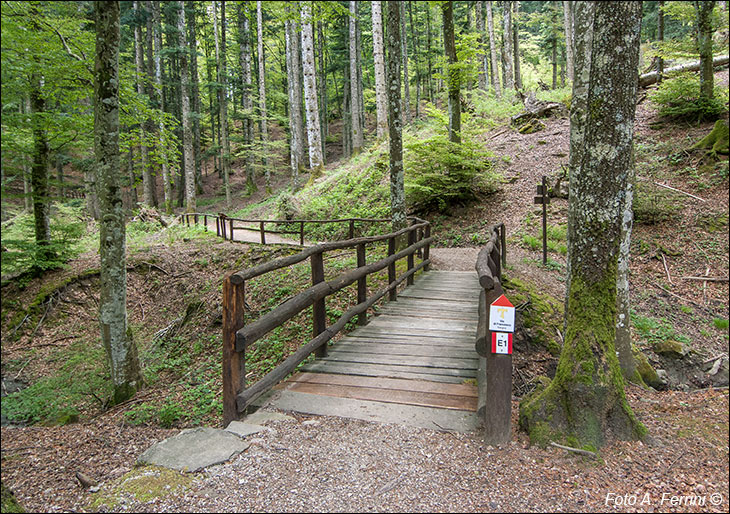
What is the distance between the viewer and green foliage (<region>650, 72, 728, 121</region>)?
36.2 ft

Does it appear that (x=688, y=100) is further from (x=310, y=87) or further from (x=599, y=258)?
(x=310, y=87)

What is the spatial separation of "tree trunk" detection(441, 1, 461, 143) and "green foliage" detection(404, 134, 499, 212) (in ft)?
1.87

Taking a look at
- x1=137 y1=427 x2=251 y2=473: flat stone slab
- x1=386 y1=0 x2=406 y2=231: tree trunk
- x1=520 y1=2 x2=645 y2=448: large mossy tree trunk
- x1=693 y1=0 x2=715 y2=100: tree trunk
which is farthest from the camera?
x1=693 y1=0 x2=715 y2=100: tree trunk

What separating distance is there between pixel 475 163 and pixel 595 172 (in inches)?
388

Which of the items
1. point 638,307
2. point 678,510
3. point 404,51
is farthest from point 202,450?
point 404,51

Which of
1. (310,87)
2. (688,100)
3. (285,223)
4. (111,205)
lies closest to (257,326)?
(111,205)

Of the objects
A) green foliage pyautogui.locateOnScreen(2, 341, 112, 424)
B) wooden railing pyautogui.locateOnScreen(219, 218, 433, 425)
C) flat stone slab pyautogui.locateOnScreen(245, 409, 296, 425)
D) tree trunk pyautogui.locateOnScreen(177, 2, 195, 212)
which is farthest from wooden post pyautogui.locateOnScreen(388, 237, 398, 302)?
tree trunk pyautogui.locateOnScreen(177, 2, 195, 212)

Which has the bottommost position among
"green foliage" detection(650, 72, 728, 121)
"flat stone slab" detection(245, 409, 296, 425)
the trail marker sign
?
"flat stone slab" detection(245, 409, 296, 425)

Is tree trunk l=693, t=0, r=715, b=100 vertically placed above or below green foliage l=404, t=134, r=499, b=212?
above

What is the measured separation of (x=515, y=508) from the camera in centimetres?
257

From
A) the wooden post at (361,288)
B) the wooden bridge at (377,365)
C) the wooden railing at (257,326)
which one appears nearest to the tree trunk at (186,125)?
the wooden post at (361,288)

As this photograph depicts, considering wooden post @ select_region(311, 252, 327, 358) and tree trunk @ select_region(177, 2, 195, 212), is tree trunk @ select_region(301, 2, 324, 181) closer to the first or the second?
tree trunk @ select_region(177, 2, 195, 212)

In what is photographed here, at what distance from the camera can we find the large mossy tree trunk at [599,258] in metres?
3.18

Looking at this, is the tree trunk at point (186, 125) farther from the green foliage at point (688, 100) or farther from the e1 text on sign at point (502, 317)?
the e1 text on sign at point (502, 317)
